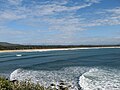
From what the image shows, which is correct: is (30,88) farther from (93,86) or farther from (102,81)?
(102,81)

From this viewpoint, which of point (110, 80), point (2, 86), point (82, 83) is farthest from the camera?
point (110, 80)

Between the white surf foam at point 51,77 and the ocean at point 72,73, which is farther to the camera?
the white surf foam at point 51,77

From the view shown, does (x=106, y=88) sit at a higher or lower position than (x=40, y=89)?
lower

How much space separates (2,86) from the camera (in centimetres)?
1173

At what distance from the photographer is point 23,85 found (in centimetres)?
1249

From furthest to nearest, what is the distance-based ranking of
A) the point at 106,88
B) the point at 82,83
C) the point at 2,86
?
the point at 82,83 < the point at 106,88 < the point at 2,86

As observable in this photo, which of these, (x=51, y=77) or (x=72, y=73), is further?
(x=72, y=73)

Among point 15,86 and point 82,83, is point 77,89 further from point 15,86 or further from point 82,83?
point 15,86

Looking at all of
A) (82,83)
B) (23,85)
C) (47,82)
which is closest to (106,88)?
(82,83)

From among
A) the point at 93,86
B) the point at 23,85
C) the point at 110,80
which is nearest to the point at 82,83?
the point at 93,86

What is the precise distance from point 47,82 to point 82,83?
3172mm

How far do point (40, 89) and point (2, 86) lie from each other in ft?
5.34

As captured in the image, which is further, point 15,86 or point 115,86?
point 115,86

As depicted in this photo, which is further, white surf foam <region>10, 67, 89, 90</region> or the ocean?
white surf foam <region>10, 67, 89, 90</region>
